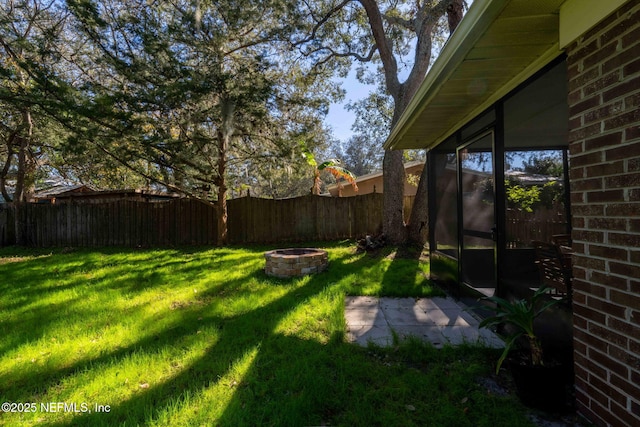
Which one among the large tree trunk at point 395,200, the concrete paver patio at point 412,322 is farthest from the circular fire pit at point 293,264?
the large tree trunk at point 395,200

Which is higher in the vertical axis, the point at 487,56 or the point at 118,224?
the point at 487,56

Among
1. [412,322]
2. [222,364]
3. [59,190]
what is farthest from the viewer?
[59,190]

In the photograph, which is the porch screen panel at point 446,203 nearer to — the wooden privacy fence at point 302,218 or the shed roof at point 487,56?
the shed roof at point 487,56

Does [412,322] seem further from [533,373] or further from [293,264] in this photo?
[293,264]

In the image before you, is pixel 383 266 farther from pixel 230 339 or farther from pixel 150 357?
pixel 150 357

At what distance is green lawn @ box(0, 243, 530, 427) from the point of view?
6.26 feet

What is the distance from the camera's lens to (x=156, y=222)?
974 centimetres

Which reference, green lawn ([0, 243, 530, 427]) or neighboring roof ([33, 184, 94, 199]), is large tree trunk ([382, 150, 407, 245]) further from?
neighboring roof ([33, 184, 94, 199])

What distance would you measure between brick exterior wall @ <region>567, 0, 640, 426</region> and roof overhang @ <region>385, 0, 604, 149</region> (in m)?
0.22

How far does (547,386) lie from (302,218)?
841 centimetres

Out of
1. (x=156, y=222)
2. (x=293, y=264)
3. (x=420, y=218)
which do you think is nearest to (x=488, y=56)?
(x=293, y=264)

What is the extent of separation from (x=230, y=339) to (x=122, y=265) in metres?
5.07

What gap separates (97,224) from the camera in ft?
31.7

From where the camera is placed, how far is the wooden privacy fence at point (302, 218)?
9859 mm
